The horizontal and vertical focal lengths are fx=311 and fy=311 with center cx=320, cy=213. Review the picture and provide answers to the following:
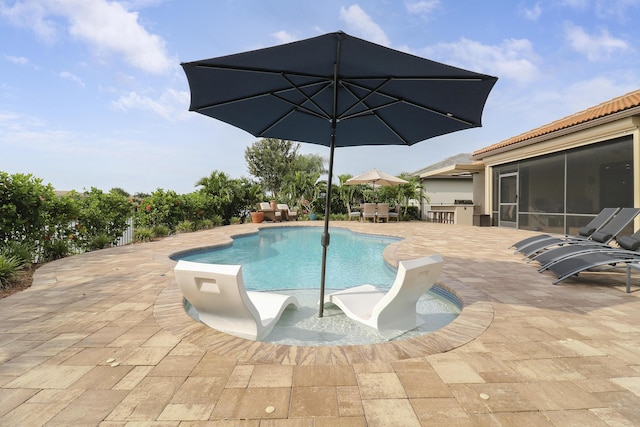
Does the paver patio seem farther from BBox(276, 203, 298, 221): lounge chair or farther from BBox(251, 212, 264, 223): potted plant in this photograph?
BBox(276, 203, 298, 221): lounge chair

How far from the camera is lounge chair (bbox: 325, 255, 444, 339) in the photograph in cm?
289

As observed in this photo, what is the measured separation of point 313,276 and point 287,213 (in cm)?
1153

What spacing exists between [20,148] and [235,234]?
→ 7.25 metres

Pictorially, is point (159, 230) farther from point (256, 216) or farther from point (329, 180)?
point (329, 180)

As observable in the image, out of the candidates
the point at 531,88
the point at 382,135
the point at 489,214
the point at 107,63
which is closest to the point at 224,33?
the point at 107,63

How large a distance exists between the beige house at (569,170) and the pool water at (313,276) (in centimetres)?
597

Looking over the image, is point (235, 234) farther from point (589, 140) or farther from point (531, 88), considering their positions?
point (531, 88)

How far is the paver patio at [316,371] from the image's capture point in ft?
5.75

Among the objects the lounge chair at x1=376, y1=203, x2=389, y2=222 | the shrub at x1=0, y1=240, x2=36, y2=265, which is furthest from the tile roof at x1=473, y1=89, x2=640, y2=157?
the shrub at x1=0, y1=240, x2=36, y2=265

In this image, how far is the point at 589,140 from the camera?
9.59 meters

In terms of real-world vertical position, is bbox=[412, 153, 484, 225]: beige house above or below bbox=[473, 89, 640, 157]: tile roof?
below

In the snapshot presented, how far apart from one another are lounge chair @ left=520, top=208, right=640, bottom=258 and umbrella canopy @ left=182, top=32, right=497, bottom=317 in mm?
3937

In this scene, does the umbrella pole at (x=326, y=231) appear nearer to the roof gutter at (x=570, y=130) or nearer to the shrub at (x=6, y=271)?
the shrub at (x=6, y=271)


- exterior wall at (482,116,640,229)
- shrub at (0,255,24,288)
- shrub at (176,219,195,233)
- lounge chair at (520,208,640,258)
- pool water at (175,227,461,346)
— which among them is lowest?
pool water at (175,227,461,346)
